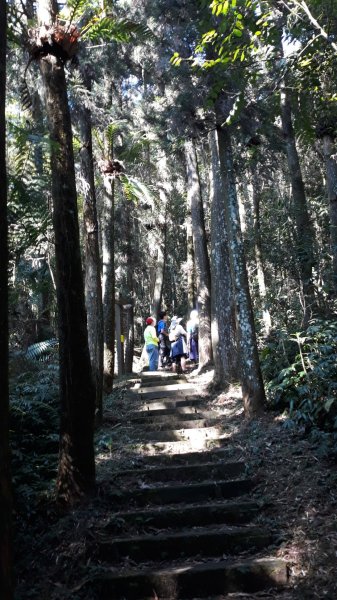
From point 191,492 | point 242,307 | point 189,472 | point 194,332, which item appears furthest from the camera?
point 194,332

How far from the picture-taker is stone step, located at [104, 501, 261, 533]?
5.70m

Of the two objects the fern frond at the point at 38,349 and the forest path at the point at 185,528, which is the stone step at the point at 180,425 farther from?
the fern frond at the point at 38,349

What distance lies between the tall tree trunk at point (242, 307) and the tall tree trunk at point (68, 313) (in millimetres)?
3343

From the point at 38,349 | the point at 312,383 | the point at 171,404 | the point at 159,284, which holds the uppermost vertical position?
the point at 159,284

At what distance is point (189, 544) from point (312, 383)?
2907mm

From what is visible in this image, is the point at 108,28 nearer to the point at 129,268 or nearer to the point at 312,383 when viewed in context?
the point at 312,383

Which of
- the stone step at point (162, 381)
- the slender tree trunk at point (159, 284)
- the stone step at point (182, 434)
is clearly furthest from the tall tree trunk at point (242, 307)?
the slender tree trunk at point (159, 284)

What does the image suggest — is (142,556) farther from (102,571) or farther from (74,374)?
(74,374)

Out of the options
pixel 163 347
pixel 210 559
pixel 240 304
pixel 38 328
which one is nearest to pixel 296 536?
pixel 210 559

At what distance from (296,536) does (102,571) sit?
189 cm

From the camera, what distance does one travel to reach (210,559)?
16.9 ft

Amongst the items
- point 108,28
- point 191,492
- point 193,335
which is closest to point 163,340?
point 193,335

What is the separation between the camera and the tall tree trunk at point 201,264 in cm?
1517

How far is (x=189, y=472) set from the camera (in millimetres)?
6836
